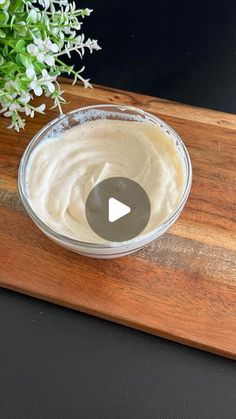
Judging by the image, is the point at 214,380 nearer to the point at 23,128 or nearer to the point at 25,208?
the point at 25,208

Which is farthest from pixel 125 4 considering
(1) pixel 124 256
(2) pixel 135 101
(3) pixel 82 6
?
(1) pixel 124 256

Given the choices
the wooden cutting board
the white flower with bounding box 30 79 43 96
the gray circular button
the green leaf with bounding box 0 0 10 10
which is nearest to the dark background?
the wooden cutting board

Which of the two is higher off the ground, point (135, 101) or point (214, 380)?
point (135, 101)

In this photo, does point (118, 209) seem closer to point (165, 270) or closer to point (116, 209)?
point (116, 209)

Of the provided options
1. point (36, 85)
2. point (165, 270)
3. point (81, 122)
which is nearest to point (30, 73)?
point (36, 85)

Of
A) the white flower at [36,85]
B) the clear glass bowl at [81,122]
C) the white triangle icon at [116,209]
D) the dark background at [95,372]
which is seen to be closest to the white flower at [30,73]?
the white flower at [36,85]

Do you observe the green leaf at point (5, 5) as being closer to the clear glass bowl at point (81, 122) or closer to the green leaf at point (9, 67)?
the green leaf at point (9, 67)

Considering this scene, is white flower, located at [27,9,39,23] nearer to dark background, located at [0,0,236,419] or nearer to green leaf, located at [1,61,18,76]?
green leaf, located at [1,61,18,76]
